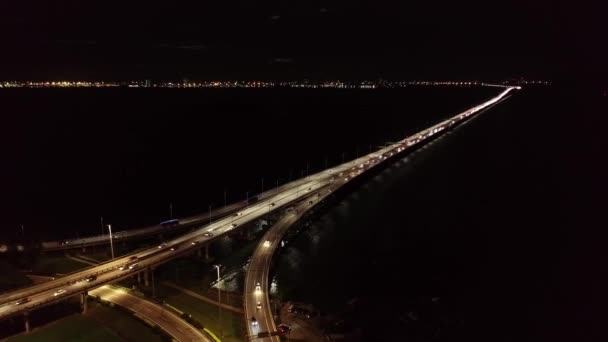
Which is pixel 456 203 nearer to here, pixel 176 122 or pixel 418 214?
pixel 418 214

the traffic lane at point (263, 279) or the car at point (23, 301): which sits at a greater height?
the car at point (23, 301)

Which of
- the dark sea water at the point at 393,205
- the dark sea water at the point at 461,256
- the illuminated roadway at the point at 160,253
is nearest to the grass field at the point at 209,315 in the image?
the illuminated roadway at the point at 160,253

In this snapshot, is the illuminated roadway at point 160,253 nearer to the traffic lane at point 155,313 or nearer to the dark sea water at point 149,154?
the traffic lane at point 155,313

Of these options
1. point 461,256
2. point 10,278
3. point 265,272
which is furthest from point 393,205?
point 10,278

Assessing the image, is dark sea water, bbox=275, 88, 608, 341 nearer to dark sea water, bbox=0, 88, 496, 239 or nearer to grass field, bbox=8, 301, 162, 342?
grass field, bbox=8, 301, 162, 342

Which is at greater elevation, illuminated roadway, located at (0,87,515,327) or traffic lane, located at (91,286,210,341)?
illuminated roadway, located at (0,87,515,327)

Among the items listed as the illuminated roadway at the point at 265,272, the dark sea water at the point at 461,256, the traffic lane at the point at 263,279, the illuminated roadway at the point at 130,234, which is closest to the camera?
the illuminated roadway at the point at 265,272

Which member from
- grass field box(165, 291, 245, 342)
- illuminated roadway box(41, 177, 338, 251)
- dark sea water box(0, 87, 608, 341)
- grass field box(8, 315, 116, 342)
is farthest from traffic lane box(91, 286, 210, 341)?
illuminated roadway box(41, 177, 338, 251)

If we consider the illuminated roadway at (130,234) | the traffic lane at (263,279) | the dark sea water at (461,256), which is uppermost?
the illuminated roadway at (130,234)

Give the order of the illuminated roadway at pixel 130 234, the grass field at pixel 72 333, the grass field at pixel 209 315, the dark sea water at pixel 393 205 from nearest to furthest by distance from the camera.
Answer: the grass field at pixel 72 333
the grass field at pixel 209 315
the dark sea water at pixel 393 205
the illuminated roadway at pixel 130 234

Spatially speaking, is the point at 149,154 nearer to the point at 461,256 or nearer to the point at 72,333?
the point at 72,333

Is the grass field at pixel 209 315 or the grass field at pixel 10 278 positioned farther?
the grass field at pixel 10 278

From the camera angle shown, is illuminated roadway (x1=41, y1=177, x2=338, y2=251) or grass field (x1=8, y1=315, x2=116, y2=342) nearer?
grass field (x1=8, y1=315, x2=116, y2=342)
